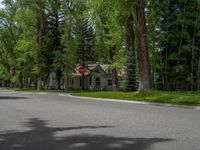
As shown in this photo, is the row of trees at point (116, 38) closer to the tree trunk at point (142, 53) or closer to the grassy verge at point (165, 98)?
the tree trunk at point (142, 53)

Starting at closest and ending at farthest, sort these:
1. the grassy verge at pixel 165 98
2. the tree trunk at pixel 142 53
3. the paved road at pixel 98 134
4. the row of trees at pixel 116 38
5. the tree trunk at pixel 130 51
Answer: the paved road at pixel 98 134
the grassy verge at pixel 165 98
the tree trunk at pixel 142 53
the row of trees at pixel 116 38
the tree trunk at pixel 130 51

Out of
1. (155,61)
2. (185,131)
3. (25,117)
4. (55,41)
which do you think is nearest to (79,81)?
(55,41)

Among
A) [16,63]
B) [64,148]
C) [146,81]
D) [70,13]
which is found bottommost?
[64,148]

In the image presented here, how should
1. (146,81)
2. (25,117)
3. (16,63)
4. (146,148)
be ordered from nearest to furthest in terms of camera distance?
(146,148) < (25,117) < (146,81) < (16,63)

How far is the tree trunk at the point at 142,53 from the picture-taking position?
3209 cm

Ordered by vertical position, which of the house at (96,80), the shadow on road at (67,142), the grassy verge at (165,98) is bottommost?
the shadow on road at (67,142)

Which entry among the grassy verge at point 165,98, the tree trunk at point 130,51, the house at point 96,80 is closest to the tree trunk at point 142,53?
the grassy verge at point 165,98

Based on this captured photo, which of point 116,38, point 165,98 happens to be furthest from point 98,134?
point 116,38

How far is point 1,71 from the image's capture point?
9031cm

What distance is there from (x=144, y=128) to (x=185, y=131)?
1.23 m

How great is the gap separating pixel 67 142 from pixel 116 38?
4017cm

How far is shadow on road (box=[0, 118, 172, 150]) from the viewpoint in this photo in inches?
350

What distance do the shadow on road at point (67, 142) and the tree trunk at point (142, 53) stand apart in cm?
2118

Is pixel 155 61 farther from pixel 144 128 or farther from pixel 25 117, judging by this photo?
pixel 144 128
